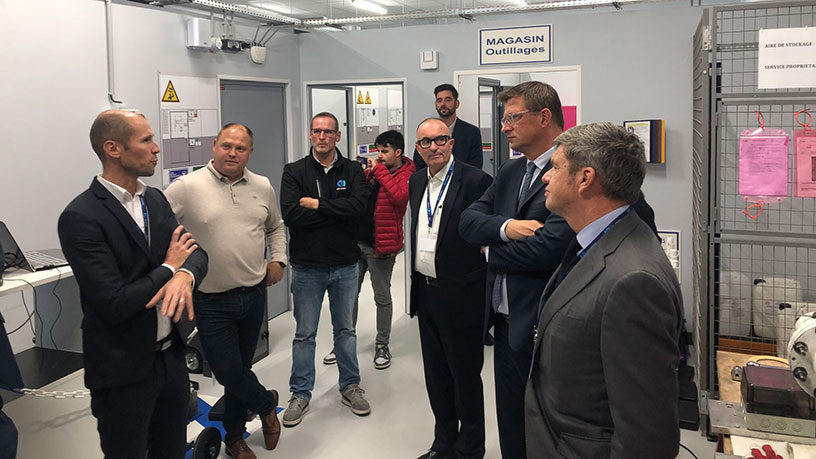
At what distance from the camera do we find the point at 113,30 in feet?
13.4

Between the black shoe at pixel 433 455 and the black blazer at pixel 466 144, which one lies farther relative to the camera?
the black blazer at pixel 466 144

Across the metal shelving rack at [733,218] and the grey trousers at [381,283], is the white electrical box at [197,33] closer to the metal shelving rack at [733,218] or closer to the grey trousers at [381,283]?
the grey trousers at [381,283]

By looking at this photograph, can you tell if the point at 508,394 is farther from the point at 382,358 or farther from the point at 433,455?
the point at 382,358

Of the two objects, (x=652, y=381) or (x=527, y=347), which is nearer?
(x=652, y=381)

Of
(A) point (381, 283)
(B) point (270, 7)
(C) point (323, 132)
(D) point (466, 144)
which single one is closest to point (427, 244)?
(C) point (323, 132)

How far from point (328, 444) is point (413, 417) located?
563 mm

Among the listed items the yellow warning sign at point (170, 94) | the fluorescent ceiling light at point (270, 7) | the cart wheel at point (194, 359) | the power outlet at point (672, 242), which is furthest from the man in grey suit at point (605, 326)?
the fluorescent ceiling light at point (270, 7)

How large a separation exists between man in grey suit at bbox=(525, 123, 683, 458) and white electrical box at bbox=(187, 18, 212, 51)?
3659mm

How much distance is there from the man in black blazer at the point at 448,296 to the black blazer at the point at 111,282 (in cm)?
120

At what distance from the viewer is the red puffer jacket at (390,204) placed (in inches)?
171

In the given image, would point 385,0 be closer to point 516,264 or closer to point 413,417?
point 413,417

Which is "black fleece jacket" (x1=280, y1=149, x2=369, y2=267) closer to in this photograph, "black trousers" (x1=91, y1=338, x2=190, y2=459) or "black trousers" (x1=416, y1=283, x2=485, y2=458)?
"black trousers" (x1=416, y1=283, x2=485, y2=458)

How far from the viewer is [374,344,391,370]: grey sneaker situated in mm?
4584

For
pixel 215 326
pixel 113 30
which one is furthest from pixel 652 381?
pixel 113 30
